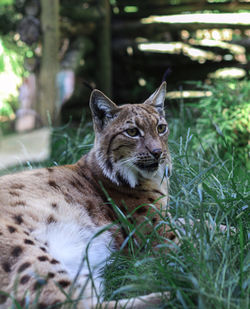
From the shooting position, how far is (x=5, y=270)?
8.71ft

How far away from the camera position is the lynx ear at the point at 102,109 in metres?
3.73

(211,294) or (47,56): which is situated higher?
(47,56)

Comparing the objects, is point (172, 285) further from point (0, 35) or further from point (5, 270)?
point (0, 35)

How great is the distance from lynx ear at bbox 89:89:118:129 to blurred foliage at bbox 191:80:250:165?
1598 millimetres

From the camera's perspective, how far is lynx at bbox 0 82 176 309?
262 cm

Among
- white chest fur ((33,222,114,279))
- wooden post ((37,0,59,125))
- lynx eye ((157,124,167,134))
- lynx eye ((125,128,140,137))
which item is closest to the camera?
white chest fur ((33,222,114,279))

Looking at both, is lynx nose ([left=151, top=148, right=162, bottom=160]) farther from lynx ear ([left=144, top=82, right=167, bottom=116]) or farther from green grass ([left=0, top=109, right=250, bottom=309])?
lynx ear ([left=144, top=82, right=167, bottom=116])

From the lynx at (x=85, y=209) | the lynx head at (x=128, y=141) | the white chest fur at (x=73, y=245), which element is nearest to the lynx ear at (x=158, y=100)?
the lynx at (x=85, y=209)

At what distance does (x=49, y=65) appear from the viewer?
7309mm

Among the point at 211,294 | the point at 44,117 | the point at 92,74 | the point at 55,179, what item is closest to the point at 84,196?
the point at 55,179

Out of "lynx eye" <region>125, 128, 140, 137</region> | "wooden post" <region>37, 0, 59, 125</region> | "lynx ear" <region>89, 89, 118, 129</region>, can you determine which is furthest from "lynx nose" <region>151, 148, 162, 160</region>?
"wooden post" <region>37, 0, 59, 125</region>

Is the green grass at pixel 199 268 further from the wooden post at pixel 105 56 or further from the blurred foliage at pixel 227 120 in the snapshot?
the wooden post at pixel 105 56

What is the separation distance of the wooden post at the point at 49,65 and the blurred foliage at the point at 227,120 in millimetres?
2585

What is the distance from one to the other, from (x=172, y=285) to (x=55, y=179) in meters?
1.42
